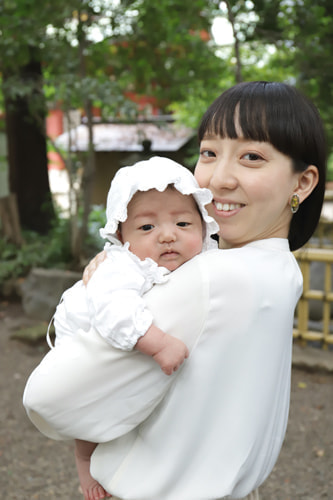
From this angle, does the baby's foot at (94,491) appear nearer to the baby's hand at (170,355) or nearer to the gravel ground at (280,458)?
the baby's hand at (170,355)

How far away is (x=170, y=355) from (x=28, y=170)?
8.28 m

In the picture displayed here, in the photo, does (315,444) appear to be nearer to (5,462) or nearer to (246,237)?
(5,462)

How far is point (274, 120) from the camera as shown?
1.28m

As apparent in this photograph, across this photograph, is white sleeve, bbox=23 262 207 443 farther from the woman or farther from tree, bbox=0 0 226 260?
tree, bbox=0 0 226 260

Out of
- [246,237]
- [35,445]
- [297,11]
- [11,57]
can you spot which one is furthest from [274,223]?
[11,57]

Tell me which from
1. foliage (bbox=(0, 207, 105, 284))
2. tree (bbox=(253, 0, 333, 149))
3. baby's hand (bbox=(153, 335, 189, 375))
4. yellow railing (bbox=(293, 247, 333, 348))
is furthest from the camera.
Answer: foliage (bbox=(0, 207, 105, 284))

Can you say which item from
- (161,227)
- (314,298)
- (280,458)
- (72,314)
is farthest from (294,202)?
(314,298)

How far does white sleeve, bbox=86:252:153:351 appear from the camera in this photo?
1.13 metres

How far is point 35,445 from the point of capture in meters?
4.04

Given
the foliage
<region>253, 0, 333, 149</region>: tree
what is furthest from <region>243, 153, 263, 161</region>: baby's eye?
the foliage

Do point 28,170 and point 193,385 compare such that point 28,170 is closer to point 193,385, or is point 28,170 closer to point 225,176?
point 225,176

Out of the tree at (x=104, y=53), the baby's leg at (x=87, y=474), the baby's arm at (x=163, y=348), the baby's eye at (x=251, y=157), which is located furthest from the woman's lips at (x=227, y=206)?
the tree at (x=104, y=53)

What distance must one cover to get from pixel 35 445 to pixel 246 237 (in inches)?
131


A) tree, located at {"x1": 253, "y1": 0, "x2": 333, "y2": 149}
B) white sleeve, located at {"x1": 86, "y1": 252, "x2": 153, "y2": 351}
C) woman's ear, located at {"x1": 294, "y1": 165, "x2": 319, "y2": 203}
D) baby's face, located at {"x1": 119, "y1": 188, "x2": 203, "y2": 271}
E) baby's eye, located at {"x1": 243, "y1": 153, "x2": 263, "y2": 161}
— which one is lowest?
white sleeve, located at {"x1": 86, "y1": 252, "x2": 153, "y2": 351}
